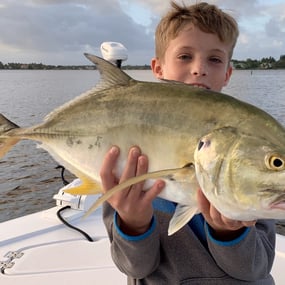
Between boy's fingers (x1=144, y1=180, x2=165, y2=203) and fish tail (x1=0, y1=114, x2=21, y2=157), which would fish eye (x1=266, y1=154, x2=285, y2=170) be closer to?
boy's fingers (x1=144, y1=180, x2=165, y2=203)

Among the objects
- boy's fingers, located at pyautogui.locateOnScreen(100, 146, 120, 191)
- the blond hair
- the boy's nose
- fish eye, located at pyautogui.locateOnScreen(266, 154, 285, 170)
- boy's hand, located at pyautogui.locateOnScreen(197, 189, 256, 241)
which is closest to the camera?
fish eye, located at pyautogui.locateOnScreen(266, 154, 285, 170)

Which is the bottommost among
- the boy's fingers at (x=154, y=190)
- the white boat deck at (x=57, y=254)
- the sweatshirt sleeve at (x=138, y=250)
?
the white boat deck at (x=57, y=254)

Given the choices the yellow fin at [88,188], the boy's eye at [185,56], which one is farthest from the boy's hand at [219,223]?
the boy's eye at [185,56]

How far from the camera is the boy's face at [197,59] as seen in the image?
2615 mm

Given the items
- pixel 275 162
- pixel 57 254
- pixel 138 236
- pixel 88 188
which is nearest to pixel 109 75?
pixel 88 188

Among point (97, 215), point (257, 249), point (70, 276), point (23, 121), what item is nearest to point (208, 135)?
point (257, 249)

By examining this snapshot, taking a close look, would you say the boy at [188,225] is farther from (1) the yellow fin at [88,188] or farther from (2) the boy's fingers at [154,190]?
(1) the yellow fin at [88,188]

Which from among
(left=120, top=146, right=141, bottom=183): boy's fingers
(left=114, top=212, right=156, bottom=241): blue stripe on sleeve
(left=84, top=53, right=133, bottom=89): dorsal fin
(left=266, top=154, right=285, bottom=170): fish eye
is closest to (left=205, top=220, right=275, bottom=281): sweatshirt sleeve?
(left=114, top=212, right=156, bottom=241): blue stripe on sleeve

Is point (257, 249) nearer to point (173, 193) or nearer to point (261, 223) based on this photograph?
point (261, 223)

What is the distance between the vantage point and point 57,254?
12.5 ft

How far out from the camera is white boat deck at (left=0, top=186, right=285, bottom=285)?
3.46 meters

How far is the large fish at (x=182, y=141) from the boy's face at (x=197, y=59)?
26.2 inches

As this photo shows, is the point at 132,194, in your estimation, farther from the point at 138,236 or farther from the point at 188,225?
the point at 188,225

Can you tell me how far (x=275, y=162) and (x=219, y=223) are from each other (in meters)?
0.51
